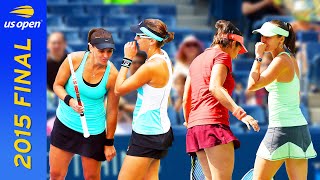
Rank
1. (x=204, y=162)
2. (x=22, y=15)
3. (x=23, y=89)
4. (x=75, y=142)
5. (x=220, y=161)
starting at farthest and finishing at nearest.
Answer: (x=75, y=142) < (x=204, y=162) < (x=220, y=161) < (x=23, y=89) < (x=22, y=15)

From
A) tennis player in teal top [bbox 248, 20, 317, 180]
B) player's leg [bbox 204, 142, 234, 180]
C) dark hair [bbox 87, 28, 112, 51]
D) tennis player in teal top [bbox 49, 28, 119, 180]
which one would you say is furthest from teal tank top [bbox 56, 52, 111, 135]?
tennis player in teal top [bbox 248, 20, 317, 180]

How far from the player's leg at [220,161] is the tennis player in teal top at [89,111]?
2.60 ft

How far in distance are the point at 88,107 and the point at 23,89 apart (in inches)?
25.9

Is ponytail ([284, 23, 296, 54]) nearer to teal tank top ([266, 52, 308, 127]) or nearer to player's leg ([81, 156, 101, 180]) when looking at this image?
teal tank top ([266, 52, 308, 127])

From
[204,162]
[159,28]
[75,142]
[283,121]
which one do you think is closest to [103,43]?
[159,28]

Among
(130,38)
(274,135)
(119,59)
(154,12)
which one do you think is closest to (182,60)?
(119,59)

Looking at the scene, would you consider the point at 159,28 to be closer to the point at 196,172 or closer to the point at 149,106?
the point at 149,106

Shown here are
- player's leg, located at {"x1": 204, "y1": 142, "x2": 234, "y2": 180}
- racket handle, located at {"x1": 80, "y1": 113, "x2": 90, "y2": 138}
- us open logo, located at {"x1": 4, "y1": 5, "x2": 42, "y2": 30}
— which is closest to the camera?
us open logo, located at {"x1": 4, "y1": 5, "x2": 42, "y2": 30}

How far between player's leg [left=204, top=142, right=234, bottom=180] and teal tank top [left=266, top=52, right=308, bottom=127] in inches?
20.6

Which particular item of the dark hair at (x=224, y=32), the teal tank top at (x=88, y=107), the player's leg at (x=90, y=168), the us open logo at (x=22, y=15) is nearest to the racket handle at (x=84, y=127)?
the teal tank top at (x=88, y=107)

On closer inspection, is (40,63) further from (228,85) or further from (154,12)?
(154,12)

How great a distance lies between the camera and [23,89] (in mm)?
7188

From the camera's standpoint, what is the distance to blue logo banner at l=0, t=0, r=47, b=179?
7.11 metres

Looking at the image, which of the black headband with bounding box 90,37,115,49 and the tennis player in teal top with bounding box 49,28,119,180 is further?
the tennis player in teal top with bounding box 49,28,119,180
